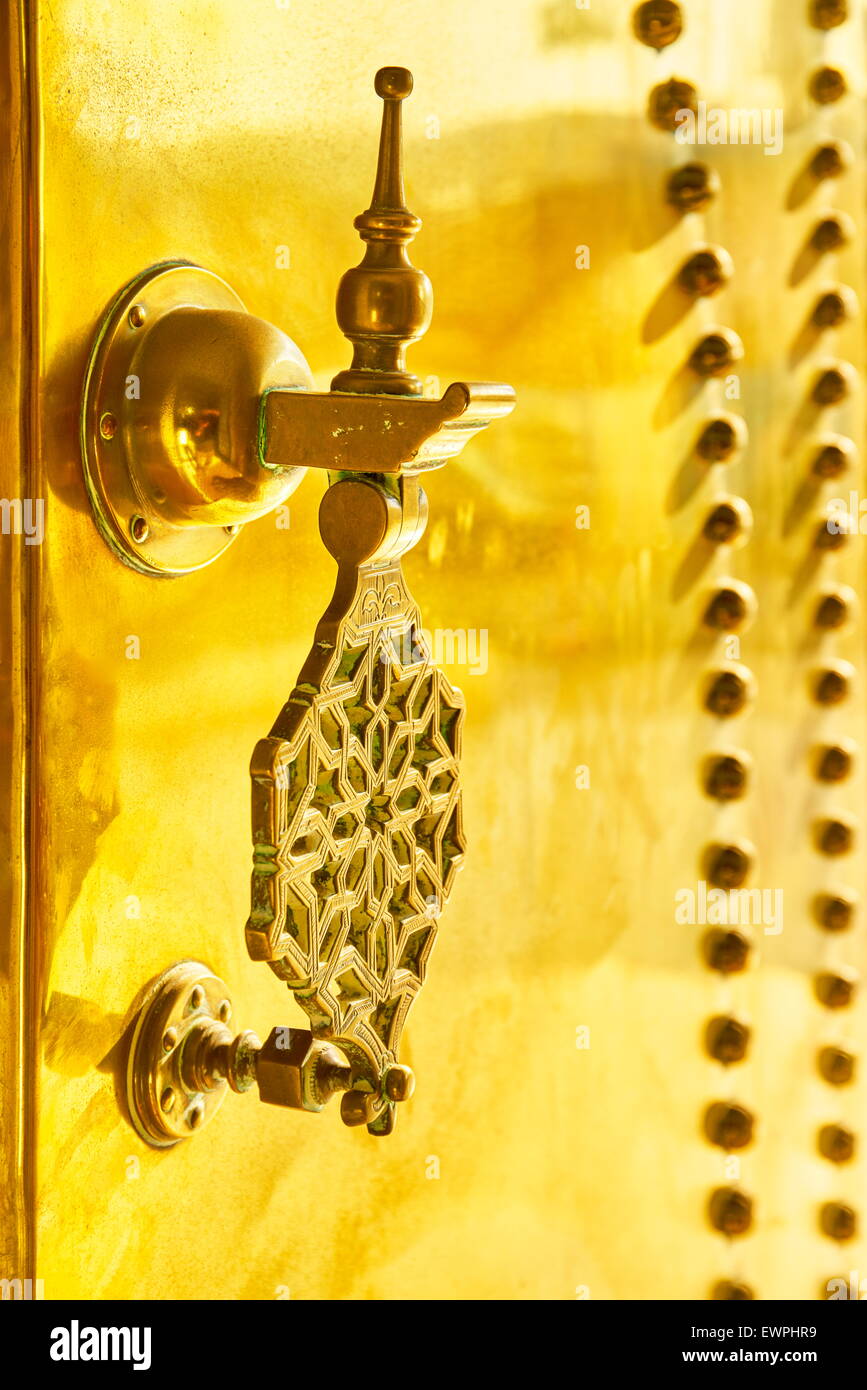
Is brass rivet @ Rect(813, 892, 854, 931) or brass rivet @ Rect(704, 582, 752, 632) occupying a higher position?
brass rivet @ Rect(704, 582, 752, 632)

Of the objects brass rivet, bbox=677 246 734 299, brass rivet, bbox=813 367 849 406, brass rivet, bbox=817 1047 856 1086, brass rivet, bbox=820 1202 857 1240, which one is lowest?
brass rivet, bbox=820 1202 857 1240

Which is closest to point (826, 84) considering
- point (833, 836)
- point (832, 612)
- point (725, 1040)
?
point (832, 612)

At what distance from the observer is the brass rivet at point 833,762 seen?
866 mm

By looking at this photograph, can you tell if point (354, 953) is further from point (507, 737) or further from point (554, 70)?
point (554, 70)

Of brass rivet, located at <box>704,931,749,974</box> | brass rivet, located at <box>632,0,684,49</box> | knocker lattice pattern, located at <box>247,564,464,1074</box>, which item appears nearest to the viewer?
knocker lattice pattern, located at <box>247,564,464,1074</box>

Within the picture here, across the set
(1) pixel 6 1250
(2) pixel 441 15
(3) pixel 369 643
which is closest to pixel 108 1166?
(1) pixel 6 1250

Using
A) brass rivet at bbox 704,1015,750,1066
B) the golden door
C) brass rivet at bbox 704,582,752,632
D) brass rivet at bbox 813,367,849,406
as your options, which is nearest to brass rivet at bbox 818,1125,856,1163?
the golden door

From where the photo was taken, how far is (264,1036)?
0.55 m

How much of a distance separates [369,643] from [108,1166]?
0.19 metres

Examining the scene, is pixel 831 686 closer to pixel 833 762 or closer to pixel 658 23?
pixel 833 762

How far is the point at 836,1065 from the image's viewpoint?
892 mm

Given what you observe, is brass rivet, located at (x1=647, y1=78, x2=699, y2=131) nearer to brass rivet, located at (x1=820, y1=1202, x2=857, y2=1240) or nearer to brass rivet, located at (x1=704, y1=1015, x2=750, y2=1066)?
brass rivet, located at (x1=704, y1=1015, x2=750, y2=1066)

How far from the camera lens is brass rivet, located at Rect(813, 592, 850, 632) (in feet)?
2.81

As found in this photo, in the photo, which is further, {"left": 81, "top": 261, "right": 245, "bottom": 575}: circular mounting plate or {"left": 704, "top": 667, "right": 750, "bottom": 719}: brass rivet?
{"left": 704, "top": 667, "right": 750, "bottom": 719}: brass rivet
